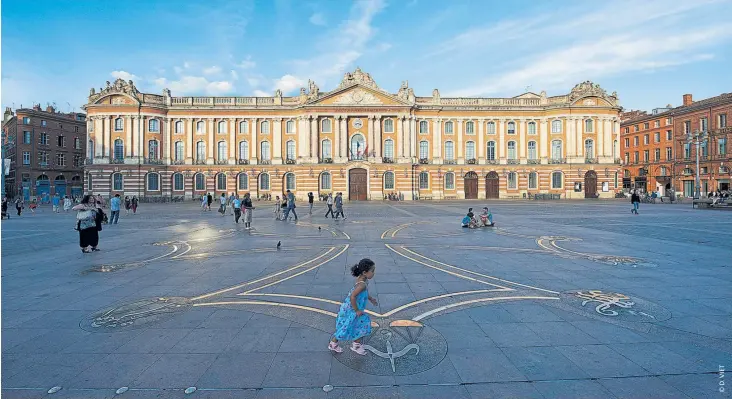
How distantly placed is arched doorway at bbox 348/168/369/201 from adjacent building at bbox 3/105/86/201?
4722cm

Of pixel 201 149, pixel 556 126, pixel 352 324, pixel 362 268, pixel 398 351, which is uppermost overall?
pixel 556 126

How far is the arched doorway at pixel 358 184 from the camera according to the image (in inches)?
2141

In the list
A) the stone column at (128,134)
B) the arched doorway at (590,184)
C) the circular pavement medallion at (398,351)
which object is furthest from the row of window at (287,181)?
the circular pavement medallion at (398,351)

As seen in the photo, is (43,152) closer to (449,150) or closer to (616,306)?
(449,150)

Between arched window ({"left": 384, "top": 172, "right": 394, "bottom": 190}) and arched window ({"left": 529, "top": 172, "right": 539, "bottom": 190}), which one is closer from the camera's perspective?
arched window ({"left": 384, "top": 172, "right": 394, "bottom": 190})

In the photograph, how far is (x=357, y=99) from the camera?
54.3m

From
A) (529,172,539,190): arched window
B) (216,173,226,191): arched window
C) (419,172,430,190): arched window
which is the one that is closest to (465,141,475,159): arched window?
(419,172,430,190): arched window

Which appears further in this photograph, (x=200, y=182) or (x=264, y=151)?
(x=264, y=151)

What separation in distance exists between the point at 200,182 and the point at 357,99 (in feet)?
83.2

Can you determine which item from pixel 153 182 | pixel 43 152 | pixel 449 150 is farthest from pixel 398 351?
pixel 43 152

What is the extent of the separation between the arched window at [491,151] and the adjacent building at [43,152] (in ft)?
221

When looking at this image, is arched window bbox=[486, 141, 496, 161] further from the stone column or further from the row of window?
the stone column

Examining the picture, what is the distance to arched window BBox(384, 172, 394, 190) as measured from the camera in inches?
2154

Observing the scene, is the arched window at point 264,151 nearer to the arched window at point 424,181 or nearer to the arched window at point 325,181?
the arched window at point 325,181
